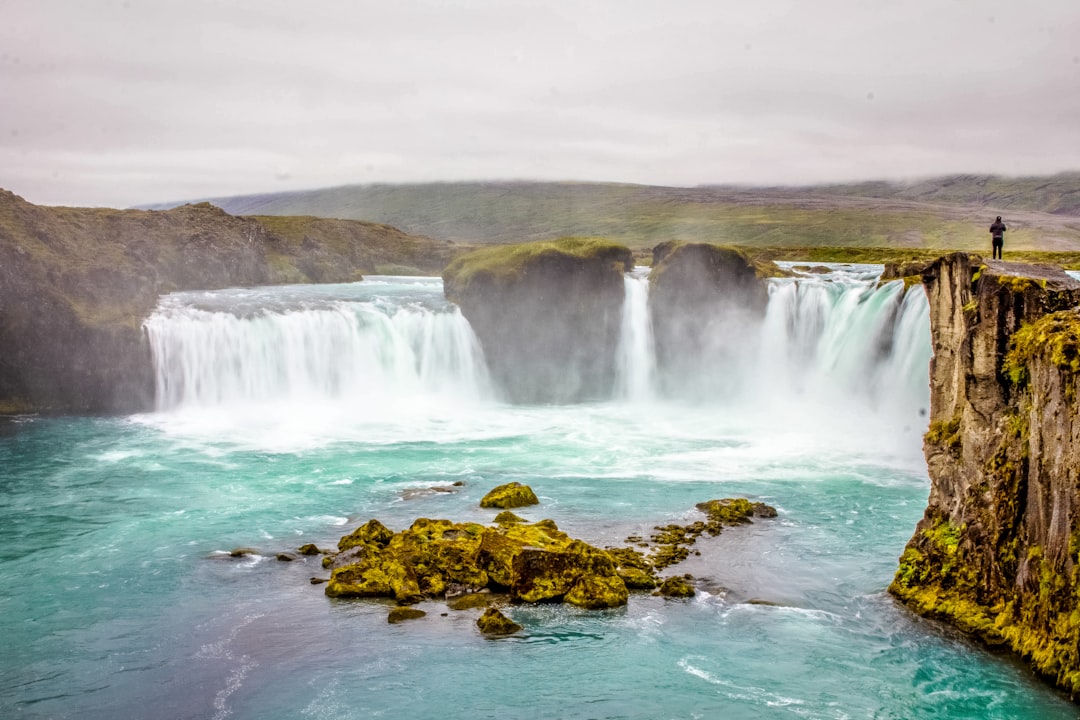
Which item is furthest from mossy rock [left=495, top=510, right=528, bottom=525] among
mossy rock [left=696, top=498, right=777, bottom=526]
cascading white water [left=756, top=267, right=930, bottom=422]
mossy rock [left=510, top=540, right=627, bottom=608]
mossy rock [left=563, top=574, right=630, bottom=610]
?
cascading white water [left=756, top=267, right=930, bottom=422]

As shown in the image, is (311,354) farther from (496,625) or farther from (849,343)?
(496,625)

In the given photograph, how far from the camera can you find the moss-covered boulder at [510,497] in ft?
101

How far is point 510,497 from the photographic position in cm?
3100

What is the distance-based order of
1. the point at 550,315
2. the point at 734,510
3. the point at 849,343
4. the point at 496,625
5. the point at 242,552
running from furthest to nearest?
1. the point at 550,315
2. the point at 849,343
3. the point at 734,510
4. the point at 242,552
5. the point at 496,625

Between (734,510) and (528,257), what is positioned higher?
(528,257)

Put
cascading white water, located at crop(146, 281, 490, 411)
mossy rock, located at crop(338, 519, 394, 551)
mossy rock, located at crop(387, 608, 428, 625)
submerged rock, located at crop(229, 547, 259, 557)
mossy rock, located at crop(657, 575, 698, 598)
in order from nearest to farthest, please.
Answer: mossy rock, located at crop(387, 608, 428, 625)
mossy rock, located at crop(657, 575, 698, 598)
mossy rock, located at crop(338, 519, 394, 551)
submerged rock, located at crop(229, 547, 259, 557)
cascading white water, located at crop(146, 281, 490, 411)

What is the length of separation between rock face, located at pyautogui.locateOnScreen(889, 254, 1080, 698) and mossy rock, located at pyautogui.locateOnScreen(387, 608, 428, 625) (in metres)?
10.9

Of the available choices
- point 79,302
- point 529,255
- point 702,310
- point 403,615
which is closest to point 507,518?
point 403,615

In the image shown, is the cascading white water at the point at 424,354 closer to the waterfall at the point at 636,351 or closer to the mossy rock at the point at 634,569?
the waterfall at the point at 636,351

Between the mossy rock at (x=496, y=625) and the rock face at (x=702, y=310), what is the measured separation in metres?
36.5

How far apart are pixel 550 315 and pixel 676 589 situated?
113 ft

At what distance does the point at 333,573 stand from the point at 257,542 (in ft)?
16.6

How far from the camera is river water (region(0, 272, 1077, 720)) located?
18.4 metres

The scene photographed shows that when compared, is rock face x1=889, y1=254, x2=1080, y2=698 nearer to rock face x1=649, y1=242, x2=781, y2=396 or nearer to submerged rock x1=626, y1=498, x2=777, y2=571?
submerged rock x1=626, y1=498, x2=777, y2=571
